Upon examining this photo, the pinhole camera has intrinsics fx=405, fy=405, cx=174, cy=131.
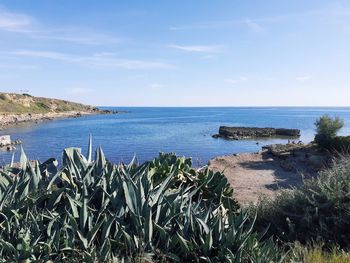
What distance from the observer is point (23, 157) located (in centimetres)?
528

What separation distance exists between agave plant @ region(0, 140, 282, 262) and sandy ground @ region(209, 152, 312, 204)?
814 cm

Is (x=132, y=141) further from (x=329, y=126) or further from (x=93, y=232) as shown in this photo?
(x=93, y=232)

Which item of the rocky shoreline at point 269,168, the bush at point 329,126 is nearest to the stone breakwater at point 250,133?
the bush at point 329,126

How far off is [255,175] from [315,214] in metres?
13.7

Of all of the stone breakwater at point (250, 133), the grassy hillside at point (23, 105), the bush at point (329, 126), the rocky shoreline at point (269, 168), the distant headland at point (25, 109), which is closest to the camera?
the rocky shoreline at point (269, 168)

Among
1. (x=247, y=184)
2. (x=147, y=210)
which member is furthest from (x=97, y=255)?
(x=247, y=184)

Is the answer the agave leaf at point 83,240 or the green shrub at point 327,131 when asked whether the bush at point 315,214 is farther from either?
the green shrub at point 327,131

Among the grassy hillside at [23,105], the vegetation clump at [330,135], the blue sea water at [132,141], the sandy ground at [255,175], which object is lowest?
the blue sea water at [132,141]

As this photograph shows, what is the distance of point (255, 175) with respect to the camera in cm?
1916

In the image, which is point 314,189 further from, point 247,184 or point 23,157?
point 247,184

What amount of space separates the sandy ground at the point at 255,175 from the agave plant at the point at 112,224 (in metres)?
8.14

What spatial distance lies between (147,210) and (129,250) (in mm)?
430

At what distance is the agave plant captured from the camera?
382 centimetres

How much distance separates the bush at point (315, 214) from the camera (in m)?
5.50
